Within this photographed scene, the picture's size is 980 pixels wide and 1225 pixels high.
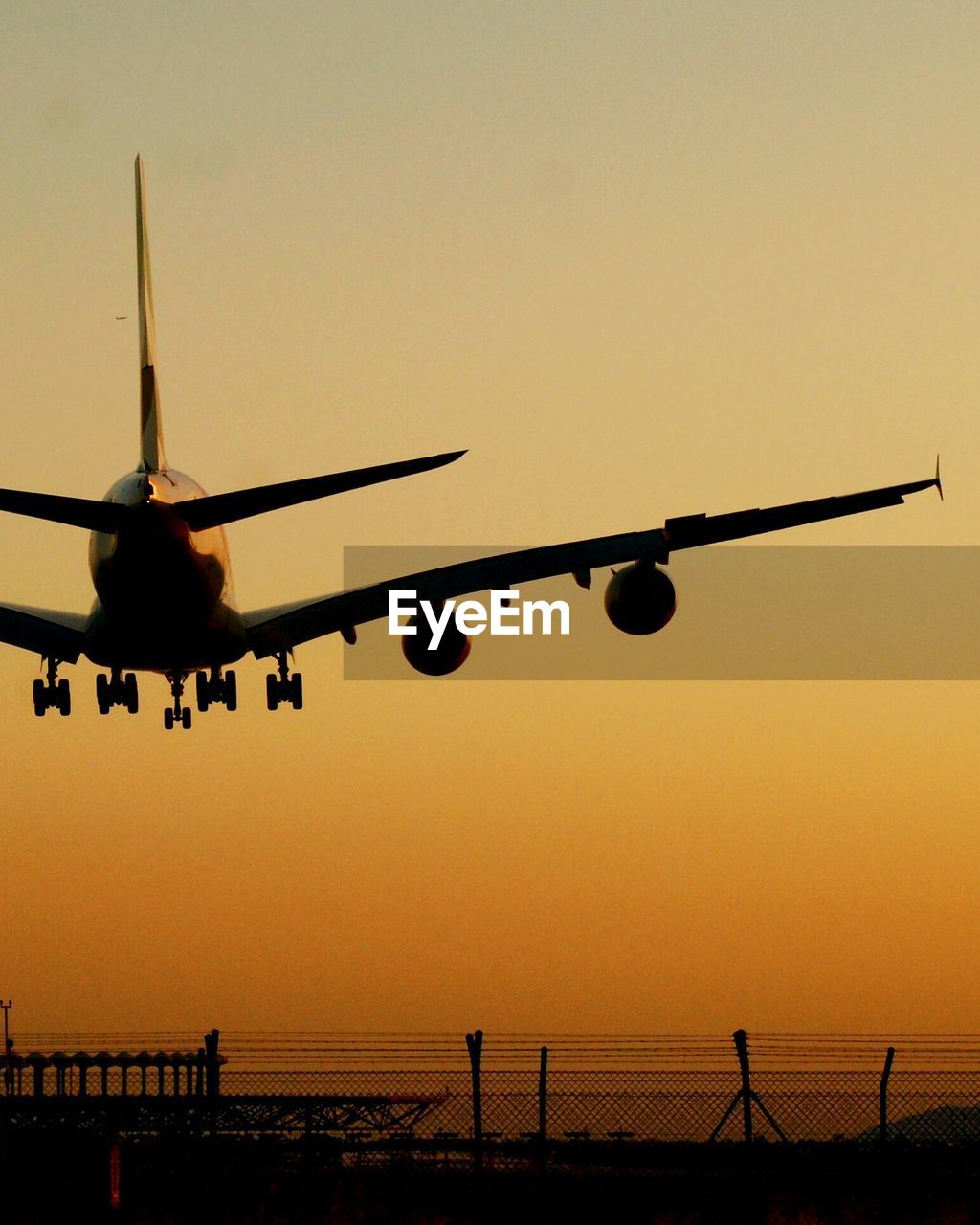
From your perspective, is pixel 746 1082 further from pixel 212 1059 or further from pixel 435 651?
pixel 435 651

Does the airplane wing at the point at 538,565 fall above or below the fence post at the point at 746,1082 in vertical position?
above

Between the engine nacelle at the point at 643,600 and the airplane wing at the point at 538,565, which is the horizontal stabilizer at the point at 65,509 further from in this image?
the engine nacelle at the point at 643,600

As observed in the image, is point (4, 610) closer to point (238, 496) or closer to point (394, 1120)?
point (238, 496)

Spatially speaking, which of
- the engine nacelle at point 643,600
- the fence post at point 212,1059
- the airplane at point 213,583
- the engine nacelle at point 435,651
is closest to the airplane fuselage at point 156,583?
the airplane at point 213,583

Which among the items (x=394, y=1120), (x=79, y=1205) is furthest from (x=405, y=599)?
(x=79, y=1205)

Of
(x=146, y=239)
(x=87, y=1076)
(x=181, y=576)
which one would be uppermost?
(x=146, y=239)

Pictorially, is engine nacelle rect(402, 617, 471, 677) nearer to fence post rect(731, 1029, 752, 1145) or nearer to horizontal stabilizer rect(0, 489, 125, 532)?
horizontal stabilizer rect(0, 489, 125, 532)
